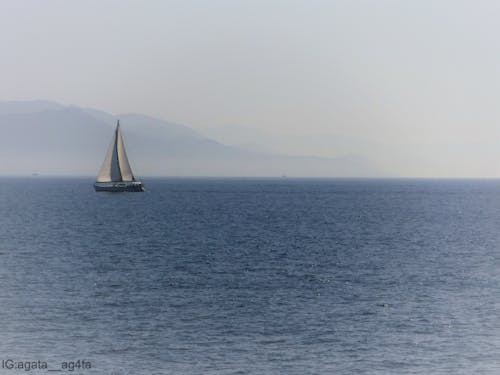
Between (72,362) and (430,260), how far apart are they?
43755 mm

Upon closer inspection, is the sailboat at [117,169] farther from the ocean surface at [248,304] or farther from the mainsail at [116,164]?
the ocean surface at [248,304]

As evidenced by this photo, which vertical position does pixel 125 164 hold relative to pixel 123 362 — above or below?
above

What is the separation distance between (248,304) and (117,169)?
137 meters

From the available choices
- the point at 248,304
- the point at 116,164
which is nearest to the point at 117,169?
the point at 116,164

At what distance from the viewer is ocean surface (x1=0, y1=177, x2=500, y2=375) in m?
34.6

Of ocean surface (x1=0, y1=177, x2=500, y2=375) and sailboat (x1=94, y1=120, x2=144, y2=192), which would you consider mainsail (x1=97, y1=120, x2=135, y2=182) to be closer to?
sailboat (x1=94, y1=120, x2=144, y2=192)

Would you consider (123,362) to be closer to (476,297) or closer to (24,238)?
(476,297)

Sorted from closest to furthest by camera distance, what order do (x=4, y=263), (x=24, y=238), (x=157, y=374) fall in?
(x=157, y=374) → (x=4, y=263) → (x=24, y=238)

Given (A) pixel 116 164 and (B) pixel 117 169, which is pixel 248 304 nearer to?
(A) pixel 116 164

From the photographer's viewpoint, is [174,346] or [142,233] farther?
[142,233]

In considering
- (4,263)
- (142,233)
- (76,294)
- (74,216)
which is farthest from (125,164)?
→ (76,294)

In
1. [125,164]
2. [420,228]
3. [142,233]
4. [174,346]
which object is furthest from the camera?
[125,164]

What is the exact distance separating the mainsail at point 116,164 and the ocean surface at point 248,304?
278 feet

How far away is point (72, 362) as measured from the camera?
3328 cm
